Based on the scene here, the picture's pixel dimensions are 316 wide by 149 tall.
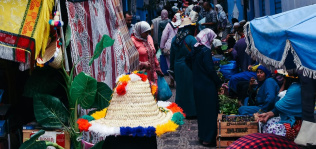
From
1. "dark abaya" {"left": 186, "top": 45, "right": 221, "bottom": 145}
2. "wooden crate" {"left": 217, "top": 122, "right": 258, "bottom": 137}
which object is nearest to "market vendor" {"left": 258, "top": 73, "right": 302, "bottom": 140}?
"wooden crate" {"left": 217, "top": 122, "right": 258, "bottom": 137}

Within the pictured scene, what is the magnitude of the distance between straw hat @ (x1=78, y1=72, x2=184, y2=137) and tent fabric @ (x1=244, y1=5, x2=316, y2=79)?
1.10 m

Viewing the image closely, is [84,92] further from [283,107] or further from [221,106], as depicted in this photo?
[221,106]

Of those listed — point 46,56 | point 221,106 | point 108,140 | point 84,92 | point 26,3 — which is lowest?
point 221,106

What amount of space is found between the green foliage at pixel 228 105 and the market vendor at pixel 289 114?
1.82 metres

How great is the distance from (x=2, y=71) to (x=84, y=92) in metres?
1.75

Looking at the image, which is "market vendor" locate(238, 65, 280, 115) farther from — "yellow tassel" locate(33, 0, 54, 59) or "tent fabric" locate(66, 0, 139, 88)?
"yellow tassel" locate(33, 0, 54, 59)

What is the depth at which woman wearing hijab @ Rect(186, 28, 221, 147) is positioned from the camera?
25.3ft

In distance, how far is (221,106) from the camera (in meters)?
8.73

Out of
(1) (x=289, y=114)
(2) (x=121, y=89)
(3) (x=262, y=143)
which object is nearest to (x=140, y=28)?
(1) (x=289, y=114)

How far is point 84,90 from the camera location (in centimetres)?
482

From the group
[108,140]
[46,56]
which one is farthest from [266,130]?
[46,56]

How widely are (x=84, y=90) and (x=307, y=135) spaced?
252 centimetres

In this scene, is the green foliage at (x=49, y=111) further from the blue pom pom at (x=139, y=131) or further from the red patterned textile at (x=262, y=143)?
the red patterned textile at (x=262, y=143)

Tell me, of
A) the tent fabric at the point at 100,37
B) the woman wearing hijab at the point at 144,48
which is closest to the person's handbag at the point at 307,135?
the tent fabric at the point at 100,37
